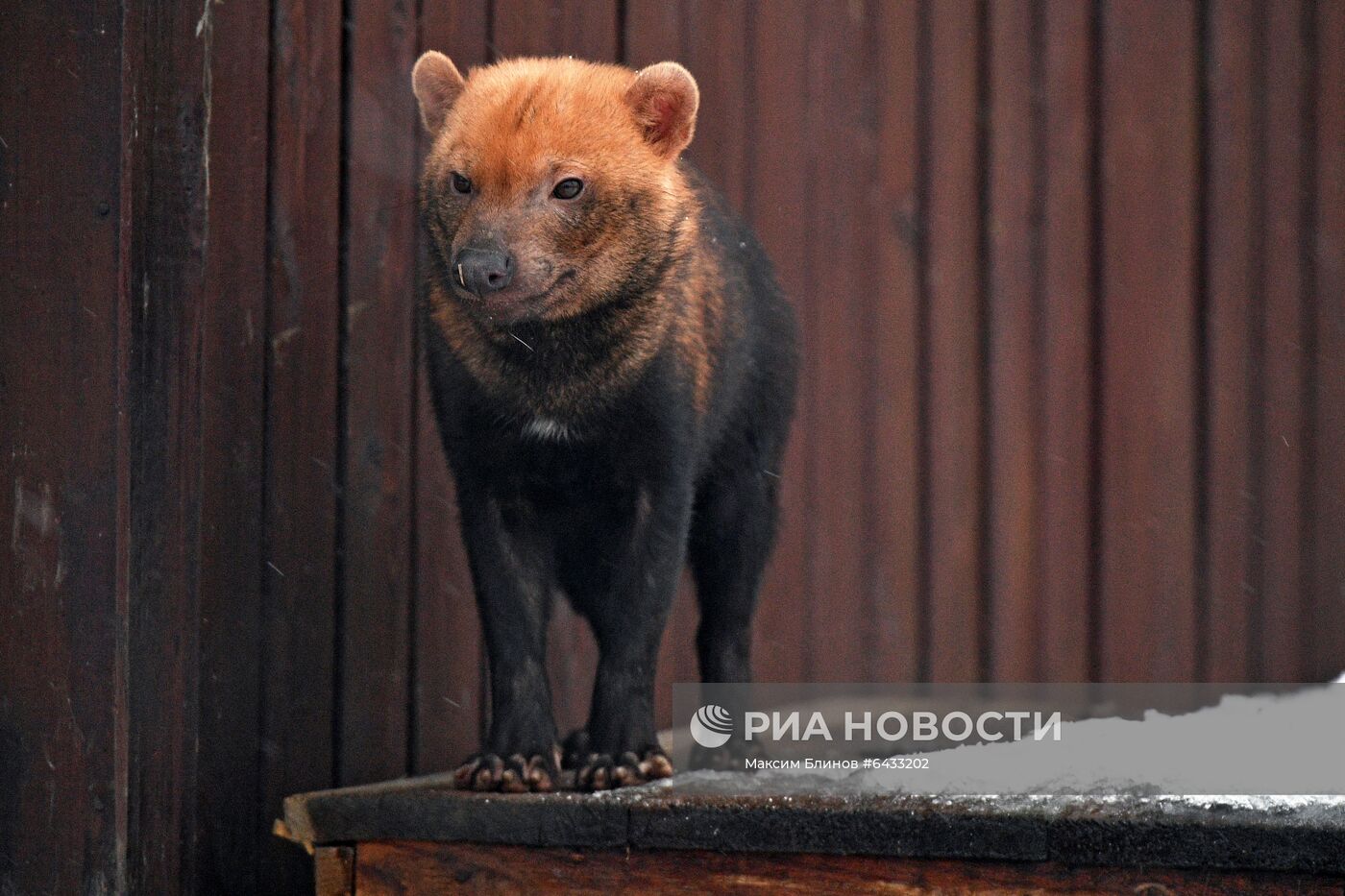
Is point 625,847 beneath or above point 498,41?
beneath

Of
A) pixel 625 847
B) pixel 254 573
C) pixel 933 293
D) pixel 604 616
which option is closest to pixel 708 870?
pixel 625 847

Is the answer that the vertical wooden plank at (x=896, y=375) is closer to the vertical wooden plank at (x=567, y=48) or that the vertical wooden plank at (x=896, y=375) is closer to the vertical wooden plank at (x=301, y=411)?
the vertical wooden plank at (x=567, y=48)

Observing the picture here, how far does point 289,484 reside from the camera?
339cm

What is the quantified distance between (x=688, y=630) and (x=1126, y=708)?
4.79ft

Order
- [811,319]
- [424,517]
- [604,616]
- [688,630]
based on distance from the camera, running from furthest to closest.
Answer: [811,319] → [688,630] → [424,517] → [604,616]

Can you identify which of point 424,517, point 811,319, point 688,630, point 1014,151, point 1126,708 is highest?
point 1014,151

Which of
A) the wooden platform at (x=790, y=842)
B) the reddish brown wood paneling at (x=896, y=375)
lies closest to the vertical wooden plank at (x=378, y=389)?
the wooden platform at (x=790, y=842)

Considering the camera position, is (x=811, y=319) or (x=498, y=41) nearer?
(x=498, y=41)

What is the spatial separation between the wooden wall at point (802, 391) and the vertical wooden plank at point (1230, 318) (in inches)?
0.5

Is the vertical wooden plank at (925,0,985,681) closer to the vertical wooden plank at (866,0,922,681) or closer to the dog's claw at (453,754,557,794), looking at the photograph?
the vertical wooden plank at (866,0,922,681)

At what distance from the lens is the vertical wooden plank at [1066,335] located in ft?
16.4

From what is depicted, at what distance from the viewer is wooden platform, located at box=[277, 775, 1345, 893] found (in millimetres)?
2426

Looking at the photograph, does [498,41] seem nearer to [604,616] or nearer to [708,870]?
[604,616]

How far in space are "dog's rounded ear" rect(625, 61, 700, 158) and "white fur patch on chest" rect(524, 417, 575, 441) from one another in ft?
1.80
